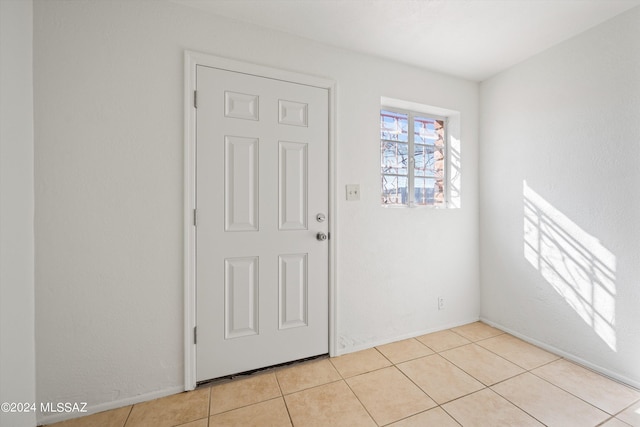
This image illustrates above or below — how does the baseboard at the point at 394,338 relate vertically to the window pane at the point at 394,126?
below

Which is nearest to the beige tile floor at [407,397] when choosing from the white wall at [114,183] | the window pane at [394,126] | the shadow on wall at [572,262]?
the white wall at [114,183]

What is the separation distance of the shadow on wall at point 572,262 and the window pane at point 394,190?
99 cm

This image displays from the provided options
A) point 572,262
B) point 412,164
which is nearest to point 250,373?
point 412,164

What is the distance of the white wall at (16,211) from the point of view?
3.64 ft

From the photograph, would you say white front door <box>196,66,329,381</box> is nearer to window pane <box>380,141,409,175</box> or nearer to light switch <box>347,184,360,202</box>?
light switch <box>347,184,360,202</box>

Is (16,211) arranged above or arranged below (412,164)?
below

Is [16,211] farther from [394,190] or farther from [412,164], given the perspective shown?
[412,164]

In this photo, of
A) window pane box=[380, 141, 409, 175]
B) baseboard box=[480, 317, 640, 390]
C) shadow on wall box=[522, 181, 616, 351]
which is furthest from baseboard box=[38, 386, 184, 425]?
shadow on wall box=[522, 181, 616, 351]

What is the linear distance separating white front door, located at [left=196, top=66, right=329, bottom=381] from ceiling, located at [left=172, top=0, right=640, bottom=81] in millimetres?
388

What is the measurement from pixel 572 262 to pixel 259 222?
2.31 metres

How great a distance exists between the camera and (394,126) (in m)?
2.42

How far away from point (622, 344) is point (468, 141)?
6.12 feet

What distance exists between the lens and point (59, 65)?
1.39 m

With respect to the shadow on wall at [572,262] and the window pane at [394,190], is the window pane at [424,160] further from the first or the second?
the shadow on wall at [572,262]
